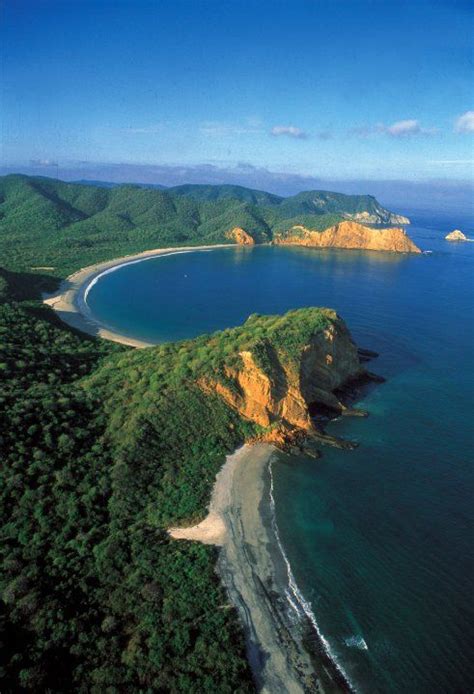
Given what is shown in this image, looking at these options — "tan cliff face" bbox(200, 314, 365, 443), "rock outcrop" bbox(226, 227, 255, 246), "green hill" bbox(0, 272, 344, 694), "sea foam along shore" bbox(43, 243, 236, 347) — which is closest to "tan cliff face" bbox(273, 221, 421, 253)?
"rock outcrop" bbox(226, 227, 255, 246)

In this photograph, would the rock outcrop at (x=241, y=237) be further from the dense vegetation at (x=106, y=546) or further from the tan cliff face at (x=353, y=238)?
the dense vegetation at (x=106, y=546)

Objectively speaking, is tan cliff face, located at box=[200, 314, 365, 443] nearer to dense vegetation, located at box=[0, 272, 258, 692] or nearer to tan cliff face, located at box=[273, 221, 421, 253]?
dense vegetation, located at box=[0, 272, 258, 692]

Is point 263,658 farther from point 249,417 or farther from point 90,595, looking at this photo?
point 249,417

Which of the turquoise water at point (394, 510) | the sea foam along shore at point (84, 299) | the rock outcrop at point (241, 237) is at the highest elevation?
the rock outcrop at point (241, 237)

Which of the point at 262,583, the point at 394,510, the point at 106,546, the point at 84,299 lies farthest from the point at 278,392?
the point at 84,299

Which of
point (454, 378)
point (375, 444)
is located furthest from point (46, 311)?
point (454, 378)

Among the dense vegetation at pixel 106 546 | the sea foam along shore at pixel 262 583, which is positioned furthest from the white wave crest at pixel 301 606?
the dense vegetation at pixel 106 546
